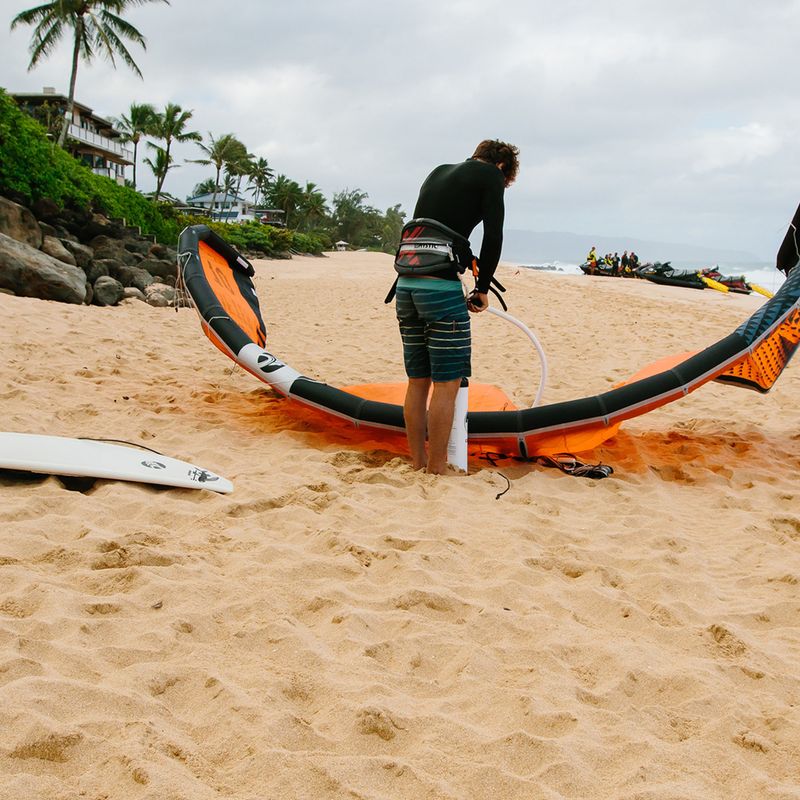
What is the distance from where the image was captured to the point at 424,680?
217 centimetres

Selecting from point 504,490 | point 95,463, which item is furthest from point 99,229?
point 504,490

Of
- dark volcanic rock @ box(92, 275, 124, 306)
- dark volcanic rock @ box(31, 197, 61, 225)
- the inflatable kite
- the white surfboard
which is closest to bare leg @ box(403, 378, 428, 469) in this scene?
the inflatable kite

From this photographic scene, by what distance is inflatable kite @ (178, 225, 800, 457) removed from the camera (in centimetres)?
434

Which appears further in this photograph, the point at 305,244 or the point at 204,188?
the point at 204,188

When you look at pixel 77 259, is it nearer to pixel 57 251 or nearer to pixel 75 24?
pixel 57 251

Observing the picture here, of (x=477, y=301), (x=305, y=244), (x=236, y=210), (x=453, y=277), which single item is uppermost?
(x=236, y=210)

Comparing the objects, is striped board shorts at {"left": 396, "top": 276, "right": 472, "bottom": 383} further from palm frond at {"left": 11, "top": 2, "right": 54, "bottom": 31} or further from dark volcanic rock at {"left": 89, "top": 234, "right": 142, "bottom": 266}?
palm frond at {"left": 11, "top": 2, "right": 54, "bottom": 31}

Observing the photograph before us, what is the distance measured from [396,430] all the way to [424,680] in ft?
7.88

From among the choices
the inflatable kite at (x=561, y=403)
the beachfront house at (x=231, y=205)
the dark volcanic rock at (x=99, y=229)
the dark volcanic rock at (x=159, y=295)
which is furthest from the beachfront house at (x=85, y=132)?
the inflatable kite at (x=561, y=403)

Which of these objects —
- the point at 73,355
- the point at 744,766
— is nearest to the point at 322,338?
the point at 73,355

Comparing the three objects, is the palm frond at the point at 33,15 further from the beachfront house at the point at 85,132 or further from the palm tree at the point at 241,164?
the palm tree at the point at 241,164

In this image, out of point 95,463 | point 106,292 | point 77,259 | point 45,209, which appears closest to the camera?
point 95,463

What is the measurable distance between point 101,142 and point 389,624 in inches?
2066

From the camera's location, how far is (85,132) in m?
46.1
